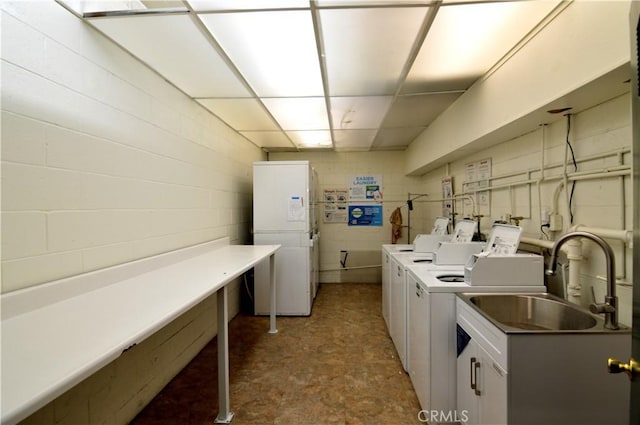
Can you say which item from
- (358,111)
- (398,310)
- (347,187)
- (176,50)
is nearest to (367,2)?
(176,50)

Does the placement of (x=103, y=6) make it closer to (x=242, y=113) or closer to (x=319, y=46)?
(x=319, y=46)

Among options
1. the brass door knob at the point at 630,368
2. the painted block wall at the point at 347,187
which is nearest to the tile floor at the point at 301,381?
the brass door knob at the point at 630,368

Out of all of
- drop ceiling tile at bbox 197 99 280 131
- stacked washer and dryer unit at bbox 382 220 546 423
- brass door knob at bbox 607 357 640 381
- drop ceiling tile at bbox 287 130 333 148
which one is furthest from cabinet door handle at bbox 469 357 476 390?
drop ceiling tile at bbox 287 130 333 148

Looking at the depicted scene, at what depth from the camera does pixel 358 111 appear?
2814mm

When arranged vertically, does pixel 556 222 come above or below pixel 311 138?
below

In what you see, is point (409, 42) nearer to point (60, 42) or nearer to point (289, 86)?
point (289, 86)

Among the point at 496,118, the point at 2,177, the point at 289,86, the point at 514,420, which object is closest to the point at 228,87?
the point at 289,86

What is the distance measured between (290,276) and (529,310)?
2.42 meters

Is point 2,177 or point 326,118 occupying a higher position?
point 326,118

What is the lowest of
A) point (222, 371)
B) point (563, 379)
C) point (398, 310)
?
point (222, 371)

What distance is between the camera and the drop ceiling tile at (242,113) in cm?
256

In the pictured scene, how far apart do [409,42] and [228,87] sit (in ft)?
4.71

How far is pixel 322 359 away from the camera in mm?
2418

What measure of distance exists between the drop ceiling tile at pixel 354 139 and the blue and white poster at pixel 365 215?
3.40 ft
